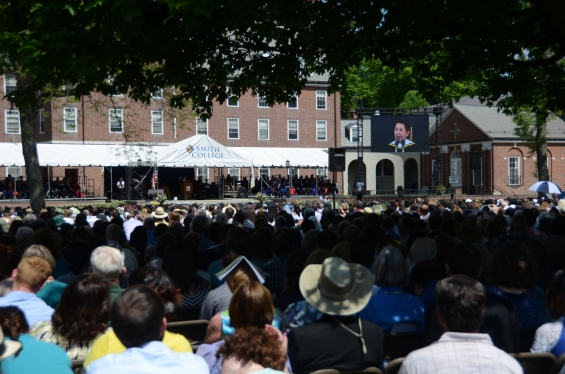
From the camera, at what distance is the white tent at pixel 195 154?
3566cm

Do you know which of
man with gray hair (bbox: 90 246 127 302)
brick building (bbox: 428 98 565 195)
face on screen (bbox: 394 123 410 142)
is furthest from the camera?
brick building (bbox: 428 98 565 195)

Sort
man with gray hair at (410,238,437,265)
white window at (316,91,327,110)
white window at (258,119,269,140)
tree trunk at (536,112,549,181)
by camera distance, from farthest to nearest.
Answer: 1. white window at (316,91,327,110)
2. white window at (258,119,269,140)
3. tree trunk at (536,112,549,181)
4. man with gray hair at (410,238,437,265)

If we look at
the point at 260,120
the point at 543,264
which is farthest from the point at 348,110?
the point at 543,264

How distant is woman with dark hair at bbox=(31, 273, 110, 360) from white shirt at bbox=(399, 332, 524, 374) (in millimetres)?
1962

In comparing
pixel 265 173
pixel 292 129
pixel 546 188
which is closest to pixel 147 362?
pixel 546 188

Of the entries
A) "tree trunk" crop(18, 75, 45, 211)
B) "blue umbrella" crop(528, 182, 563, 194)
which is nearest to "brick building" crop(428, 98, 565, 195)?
"blue umbrella" crop(528, 182, 563, 194)

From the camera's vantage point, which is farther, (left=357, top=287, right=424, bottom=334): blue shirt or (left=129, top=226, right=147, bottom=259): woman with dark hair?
(left=129, top=226, right=147, bottom=259): woman with dark hair

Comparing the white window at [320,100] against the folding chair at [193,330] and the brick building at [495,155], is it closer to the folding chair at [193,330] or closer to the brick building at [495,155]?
the brick building at [495,155]

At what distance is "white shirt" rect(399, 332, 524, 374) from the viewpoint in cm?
347

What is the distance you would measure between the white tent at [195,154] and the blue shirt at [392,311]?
30.7 m

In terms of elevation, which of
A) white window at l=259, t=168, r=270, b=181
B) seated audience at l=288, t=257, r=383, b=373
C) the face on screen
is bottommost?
seated audience at l=288, t=257, r=383, b=373

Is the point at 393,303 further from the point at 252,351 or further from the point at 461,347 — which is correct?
the point at 252,351

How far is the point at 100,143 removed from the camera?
51.0 metres

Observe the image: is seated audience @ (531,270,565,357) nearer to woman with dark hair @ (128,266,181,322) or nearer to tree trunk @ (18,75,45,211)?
woman with dark hair @ (128,266,181,322)
